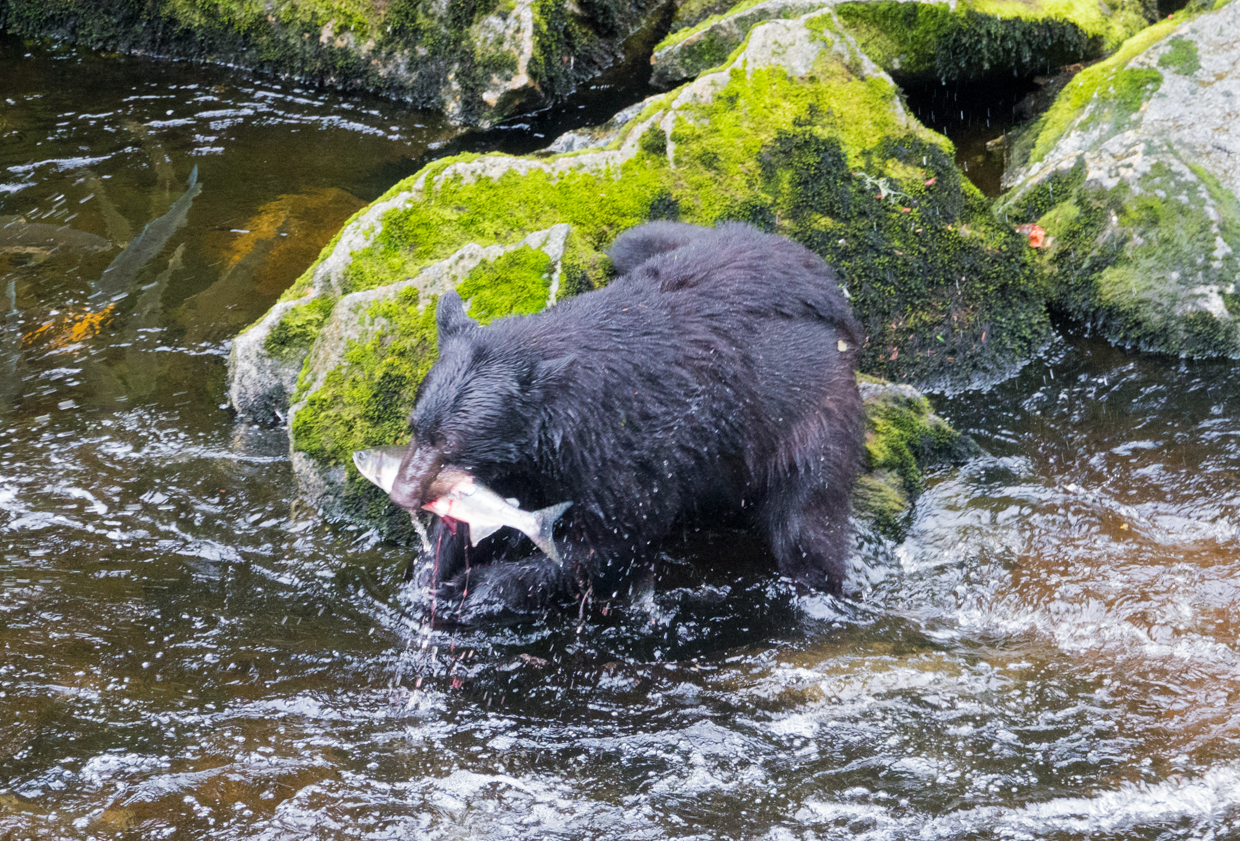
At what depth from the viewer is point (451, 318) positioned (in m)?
4.24

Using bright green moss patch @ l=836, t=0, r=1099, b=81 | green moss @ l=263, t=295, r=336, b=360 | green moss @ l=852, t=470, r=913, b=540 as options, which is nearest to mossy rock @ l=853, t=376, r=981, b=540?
→ green moss @ l=852, t=470, r=913, b=540

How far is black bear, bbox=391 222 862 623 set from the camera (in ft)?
13.2

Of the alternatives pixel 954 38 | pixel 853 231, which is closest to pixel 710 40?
pixel 954 38

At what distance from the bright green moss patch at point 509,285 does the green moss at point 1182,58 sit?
16.4ft

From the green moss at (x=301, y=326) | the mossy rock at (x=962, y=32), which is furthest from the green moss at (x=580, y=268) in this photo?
the mossy rock at (x=962, y=32)

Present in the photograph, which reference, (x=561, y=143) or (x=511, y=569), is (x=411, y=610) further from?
(x=561, y=143)

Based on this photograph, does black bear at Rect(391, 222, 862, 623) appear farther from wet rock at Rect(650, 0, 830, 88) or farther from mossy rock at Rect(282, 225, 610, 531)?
wet rock at Rect(650, 0, 830, 88)

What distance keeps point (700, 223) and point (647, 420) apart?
2.03 metres

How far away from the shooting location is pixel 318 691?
13.9 feet

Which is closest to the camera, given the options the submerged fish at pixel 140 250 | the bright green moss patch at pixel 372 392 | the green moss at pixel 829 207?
the bright green moss patch at pixel 372 392

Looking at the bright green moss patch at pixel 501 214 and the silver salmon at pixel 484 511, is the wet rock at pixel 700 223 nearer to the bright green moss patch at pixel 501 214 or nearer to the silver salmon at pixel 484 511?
the bright green moss patch at pixel 501 214

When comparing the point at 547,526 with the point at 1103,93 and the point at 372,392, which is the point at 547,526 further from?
the point at 1103,93

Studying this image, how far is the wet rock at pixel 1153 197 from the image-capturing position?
6.27 metres

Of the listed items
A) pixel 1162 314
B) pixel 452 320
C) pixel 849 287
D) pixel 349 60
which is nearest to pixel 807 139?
pixel 849 287
